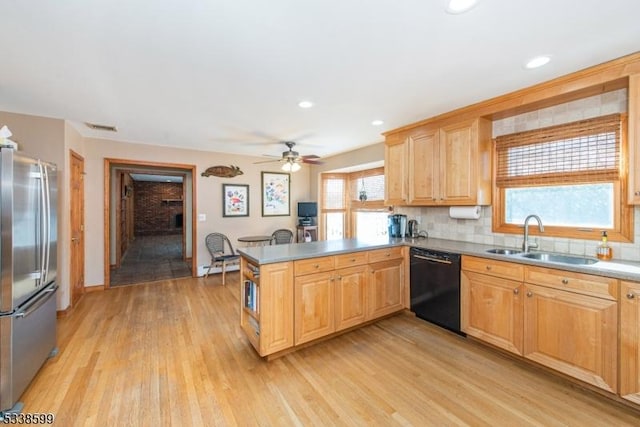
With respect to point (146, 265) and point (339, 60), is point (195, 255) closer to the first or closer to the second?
point (146, 265)

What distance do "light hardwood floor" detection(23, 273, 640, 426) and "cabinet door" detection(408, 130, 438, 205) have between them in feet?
5.17

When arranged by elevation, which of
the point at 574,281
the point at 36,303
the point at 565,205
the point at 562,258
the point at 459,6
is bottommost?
the point at 36,303

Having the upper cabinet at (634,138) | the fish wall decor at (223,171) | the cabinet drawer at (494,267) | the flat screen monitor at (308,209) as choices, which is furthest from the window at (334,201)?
the upper cabinet at (634,138)

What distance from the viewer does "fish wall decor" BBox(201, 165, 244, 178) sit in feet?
17.5

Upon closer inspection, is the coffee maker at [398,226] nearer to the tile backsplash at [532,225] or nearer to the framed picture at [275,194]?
the tile backsplash at [532,225]

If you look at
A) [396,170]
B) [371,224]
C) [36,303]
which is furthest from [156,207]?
[396,170]

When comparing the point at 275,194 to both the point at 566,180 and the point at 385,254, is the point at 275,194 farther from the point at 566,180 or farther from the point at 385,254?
the point at 566,180

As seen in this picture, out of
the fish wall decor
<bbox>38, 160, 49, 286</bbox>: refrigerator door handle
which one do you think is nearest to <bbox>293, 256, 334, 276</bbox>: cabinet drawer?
<bbox>38, 160, 49, 286</bbox>: refrigerator door handle

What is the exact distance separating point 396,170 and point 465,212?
1090 millimetres

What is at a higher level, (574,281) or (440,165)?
(440,165)

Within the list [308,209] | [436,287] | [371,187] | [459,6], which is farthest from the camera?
[308,209]

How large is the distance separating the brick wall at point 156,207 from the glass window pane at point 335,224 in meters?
9.68

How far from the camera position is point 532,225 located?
282 centimetres

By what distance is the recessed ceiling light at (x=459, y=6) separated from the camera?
57.3 inches
